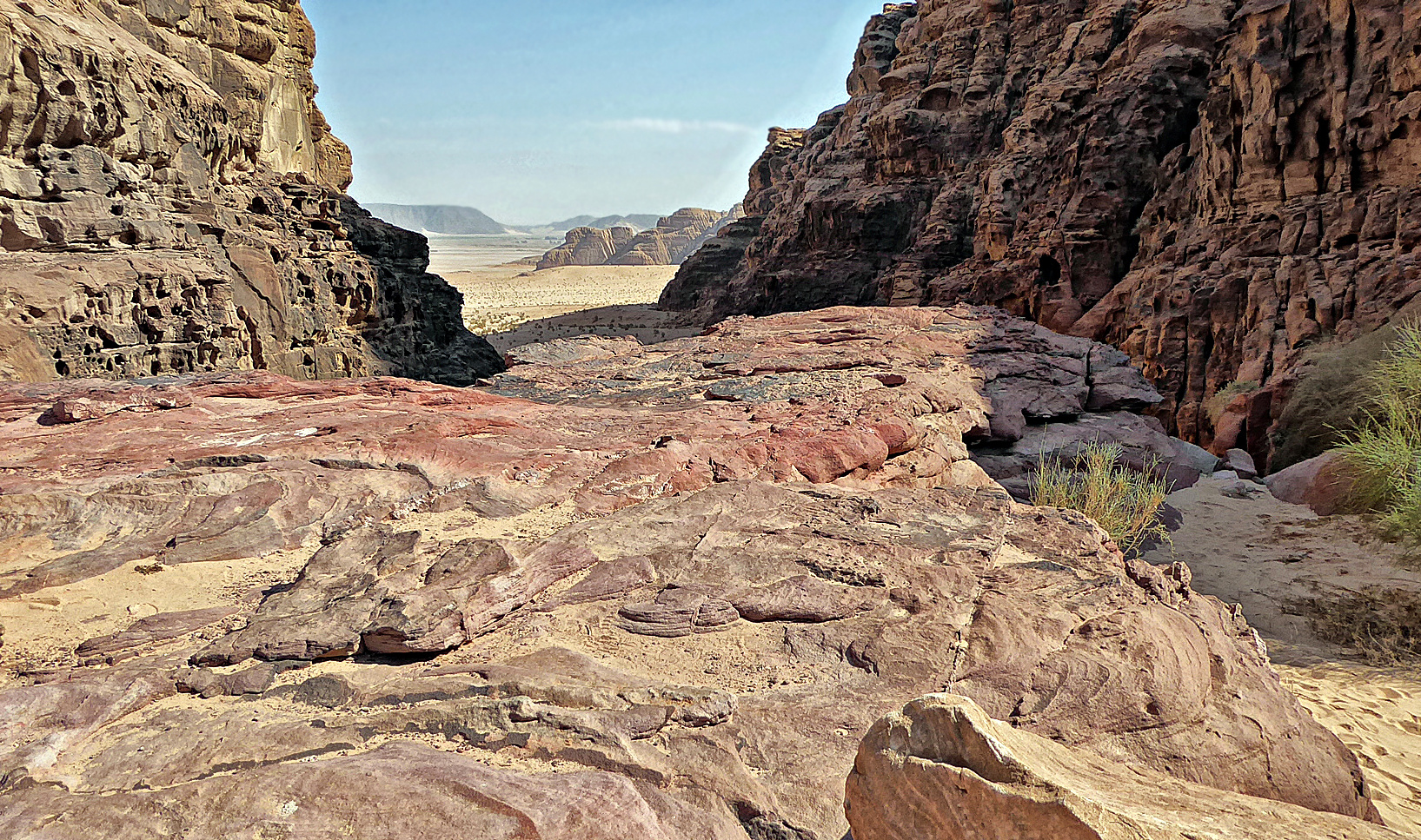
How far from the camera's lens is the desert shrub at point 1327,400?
8859mm

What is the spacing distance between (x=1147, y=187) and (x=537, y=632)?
63.1 feet

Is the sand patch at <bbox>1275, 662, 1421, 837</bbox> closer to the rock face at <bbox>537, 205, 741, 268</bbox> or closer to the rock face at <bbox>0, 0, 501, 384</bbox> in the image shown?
the rock face at <bbox>0, 0, 501, 384</bbox>

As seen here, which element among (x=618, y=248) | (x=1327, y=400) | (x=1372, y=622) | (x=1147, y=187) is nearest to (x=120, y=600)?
(x=1372, y=622)

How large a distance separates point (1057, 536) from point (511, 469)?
2.63m

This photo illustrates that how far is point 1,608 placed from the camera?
248 cm

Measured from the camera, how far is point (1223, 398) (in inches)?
494

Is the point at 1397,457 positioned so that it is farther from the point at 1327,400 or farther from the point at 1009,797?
the point at 1009,797

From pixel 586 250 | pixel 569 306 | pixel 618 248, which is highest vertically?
pixel 618 248

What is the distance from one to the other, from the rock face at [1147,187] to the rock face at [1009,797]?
12.0 meters

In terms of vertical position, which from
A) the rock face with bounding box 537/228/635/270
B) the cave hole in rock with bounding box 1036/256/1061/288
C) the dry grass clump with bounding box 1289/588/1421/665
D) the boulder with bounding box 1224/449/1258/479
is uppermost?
the rock face with bounding box 537/228/635/270

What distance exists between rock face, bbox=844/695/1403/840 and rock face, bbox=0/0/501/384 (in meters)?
9.83

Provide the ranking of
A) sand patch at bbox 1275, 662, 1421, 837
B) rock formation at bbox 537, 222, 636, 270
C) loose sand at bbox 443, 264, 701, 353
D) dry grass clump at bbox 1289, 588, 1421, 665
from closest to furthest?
1. sand patch at bbox 1275, 662, 1421, 837
2. dry grass clump at bbox 1289, 588, 1421, 665
3. loose sand at bbox 443, 264, 701, 353
4. rock formation at bbox 537, 222, 636, 270

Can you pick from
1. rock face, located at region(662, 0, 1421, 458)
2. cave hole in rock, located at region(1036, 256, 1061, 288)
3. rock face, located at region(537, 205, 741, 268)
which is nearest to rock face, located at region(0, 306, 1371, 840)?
rock face, located at region(662, 0, 1421, 458)

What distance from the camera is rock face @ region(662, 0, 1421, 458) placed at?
1228 cm
